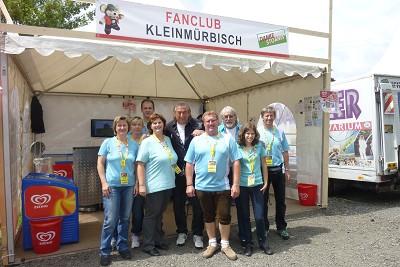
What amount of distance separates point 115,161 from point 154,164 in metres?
0.41

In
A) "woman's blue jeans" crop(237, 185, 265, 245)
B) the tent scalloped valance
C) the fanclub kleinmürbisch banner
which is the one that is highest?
the fanclub kleinmürbisch banner

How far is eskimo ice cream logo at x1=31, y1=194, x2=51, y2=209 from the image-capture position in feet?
12.2

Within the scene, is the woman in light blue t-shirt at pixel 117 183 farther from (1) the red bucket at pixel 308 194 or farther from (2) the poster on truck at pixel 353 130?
(2) the poster on truck at pixel 353 130

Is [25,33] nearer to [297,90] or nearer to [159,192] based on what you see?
[159,192]

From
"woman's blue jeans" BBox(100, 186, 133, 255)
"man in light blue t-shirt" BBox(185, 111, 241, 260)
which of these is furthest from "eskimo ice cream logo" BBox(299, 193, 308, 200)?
"woman's blue jeans" BBox(100, 186, 133, 255)


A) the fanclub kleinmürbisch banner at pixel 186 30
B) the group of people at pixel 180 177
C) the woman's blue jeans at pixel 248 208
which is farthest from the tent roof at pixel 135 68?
the woman's blue jeans at pixel 248 208

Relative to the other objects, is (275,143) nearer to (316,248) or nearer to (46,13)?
(316,248)

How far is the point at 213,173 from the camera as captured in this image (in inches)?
136

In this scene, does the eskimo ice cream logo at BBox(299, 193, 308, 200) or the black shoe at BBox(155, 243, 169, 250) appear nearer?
the black shoe at BBox(155, 243, 169, 250)

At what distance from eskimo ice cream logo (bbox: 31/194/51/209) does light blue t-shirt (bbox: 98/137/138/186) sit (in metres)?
0.91

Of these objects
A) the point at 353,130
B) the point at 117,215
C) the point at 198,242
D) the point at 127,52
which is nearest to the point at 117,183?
the point at 117,215

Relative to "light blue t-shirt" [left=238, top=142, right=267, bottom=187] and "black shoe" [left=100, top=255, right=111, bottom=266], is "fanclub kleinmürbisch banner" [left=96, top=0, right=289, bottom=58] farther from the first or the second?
"black shoe" [left=100, top=255, right=111, bottom=266]

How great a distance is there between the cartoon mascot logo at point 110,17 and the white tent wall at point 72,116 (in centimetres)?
405

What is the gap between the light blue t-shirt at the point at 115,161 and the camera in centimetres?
340
